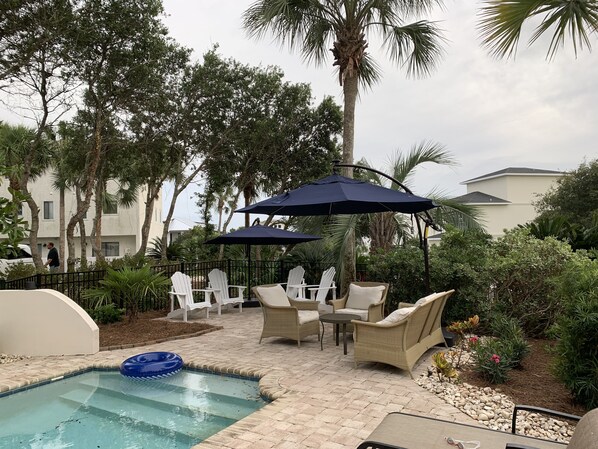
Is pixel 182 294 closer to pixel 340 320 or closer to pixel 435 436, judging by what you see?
pixel 340 320

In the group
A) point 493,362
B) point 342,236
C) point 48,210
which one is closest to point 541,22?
point 493,362

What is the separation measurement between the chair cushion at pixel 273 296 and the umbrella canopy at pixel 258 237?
2.70m

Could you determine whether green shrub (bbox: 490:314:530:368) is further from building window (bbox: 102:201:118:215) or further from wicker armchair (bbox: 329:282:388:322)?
building window (bbox: 102:201:118:215)

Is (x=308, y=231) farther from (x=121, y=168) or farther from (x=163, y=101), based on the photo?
(x=121, y=168)

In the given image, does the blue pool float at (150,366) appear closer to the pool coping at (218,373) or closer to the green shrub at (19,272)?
the pool coping at (218,373)

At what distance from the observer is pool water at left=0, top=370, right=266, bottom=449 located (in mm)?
4125

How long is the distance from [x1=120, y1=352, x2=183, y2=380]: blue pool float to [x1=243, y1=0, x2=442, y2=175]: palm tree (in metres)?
6.24

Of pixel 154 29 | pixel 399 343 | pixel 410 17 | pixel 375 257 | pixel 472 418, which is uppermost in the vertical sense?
pixel 154 29

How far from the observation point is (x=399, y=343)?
532 centimetres

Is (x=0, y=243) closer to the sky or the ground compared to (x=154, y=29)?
closer to the ground

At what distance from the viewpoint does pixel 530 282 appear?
24.4 feet

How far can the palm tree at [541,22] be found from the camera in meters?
4.02

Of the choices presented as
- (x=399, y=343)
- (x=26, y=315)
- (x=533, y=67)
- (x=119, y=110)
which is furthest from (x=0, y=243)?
(x=533, y=67)

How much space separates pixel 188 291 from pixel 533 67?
8.17 m
